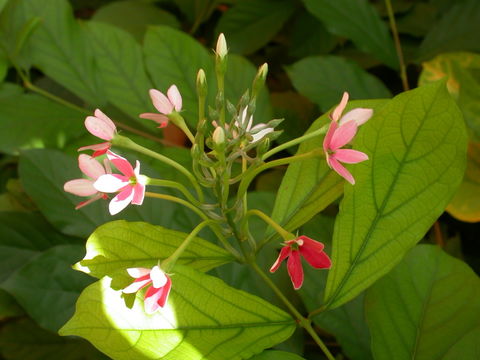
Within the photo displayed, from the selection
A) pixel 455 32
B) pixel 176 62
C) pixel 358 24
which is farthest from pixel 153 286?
pixel 455 32

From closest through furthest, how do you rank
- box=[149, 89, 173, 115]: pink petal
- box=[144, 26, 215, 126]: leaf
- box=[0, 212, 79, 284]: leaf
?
box=[149, 89, 173, 115]: pink petal → box=[0, 212, 79, 284]: leaf → box=[144, 26, 215, 126]: leaf

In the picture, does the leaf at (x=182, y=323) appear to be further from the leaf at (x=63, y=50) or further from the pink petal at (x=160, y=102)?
the leaf at (x=63, y=50)

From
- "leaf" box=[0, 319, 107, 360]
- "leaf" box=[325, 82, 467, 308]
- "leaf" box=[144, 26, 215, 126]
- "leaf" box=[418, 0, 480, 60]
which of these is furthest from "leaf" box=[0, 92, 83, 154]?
"leaf" box=[418, 0, 480, 60]

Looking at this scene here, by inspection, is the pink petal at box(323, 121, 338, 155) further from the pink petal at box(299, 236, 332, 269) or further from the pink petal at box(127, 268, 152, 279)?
the pink petal at box(127, 268, 152, 279)

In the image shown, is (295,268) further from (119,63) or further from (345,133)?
(119,63)

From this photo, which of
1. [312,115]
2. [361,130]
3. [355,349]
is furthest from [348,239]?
[312,115]

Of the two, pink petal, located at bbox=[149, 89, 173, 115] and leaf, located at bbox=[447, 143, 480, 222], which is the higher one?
pink petal, located at bbox=[149, 89, 173, 115]
